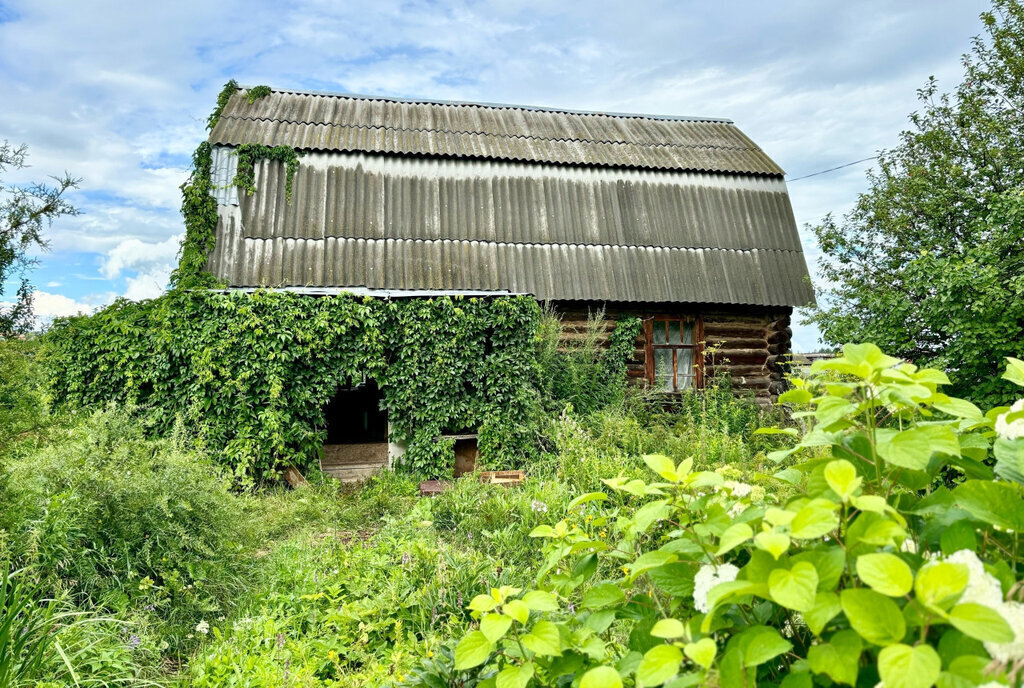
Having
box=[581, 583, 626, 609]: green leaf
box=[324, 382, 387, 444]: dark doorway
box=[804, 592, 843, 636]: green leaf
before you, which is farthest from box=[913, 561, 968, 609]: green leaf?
box=[324, 382, 387, 444]: dark doorway

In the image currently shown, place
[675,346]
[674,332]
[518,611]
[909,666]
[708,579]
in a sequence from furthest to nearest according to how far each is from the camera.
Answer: [674,332]
[675,346]
[518,611]
[708,579]
[909,666]

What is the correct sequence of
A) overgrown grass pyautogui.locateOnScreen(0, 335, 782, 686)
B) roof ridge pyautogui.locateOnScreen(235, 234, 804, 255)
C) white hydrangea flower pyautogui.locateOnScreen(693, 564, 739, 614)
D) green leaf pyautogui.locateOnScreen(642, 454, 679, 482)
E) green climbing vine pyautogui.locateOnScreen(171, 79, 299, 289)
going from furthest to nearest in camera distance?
roof ridge pyautogui.locateOnScreen(235, 234, 804, 255) → green climbing vine pyautogui.locateOnScreen(171, 79, 299, 289) → overgrown grass pyautogui.locateOnScreen(0, 335, 782, 686) → green leaf pyautogui.locateOnScreen(642, 454, 679, 482) → white hydrangea flower pyautogui.locateOnScreen(693, 564, 739, 614)

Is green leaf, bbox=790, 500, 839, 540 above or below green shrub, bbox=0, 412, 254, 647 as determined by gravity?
above

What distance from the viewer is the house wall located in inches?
523

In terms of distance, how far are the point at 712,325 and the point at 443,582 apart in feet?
35.0

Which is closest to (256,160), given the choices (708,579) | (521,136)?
(521,136)

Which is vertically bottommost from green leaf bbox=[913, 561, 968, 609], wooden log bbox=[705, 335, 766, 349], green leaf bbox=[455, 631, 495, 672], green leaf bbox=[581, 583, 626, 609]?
green leaf bbox=[455, 631, 495, 672]

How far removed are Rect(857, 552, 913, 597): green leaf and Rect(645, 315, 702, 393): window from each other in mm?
12415

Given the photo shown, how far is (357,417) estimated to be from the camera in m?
11.4

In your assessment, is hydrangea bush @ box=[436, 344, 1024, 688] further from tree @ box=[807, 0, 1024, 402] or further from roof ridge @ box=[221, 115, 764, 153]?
roof ridge @ box=[221, 115, 764, 153]

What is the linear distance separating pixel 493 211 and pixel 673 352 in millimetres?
4934

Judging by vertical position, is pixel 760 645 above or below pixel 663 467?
below

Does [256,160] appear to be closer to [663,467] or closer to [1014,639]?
[663,467]

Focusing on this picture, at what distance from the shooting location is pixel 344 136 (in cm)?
1370
